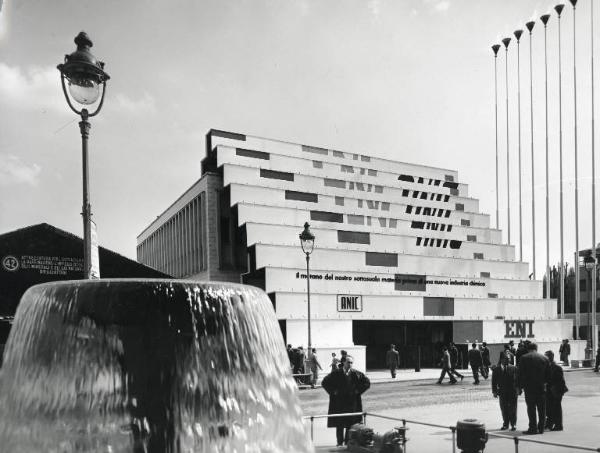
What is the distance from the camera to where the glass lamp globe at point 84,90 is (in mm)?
7777

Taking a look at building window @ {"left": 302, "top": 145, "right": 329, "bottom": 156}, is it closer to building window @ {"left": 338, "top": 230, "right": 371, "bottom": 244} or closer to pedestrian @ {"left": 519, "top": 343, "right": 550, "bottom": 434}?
building window @ {"left": 338, "top": 230, "right": 371, "bottom": 244}

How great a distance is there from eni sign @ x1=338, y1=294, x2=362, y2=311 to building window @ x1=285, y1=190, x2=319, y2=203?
10819 millimetres

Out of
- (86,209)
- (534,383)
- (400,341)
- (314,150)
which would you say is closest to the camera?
(86,209)

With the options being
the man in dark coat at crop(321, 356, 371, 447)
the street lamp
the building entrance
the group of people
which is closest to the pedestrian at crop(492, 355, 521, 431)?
Answer: the group of people

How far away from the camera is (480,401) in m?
17.9

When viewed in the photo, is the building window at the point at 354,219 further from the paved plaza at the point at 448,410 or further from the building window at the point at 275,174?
the paved plaza at the point at 448,410

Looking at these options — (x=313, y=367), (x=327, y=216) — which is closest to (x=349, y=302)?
(x=327, y=216)

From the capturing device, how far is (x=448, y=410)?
51.2 feet

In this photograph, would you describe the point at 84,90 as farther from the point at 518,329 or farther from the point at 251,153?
the point at 518,329

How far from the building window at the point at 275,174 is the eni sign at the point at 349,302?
1293 cm

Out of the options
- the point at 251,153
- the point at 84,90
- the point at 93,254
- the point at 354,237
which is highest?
the point at 251,153

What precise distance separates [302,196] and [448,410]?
100 feet

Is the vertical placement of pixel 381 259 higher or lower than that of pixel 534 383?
higher

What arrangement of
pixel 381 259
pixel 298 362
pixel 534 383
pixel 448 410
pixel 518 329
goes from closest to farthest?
pixel 534 383, pixel 448 410, pixel 298 362, pixel 381 259, pixel 518 329
